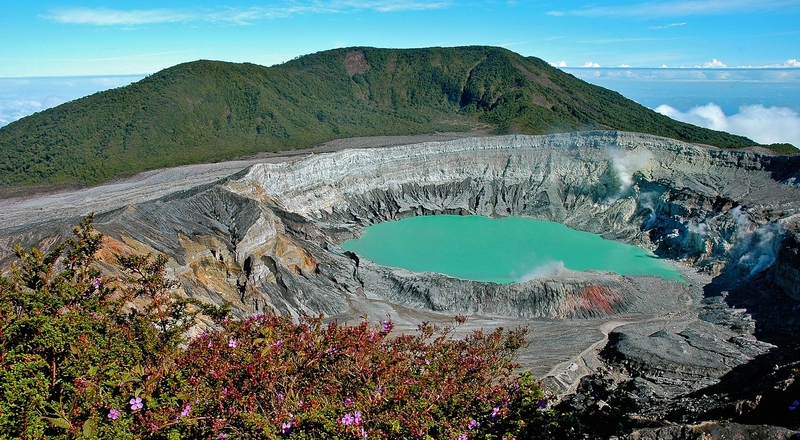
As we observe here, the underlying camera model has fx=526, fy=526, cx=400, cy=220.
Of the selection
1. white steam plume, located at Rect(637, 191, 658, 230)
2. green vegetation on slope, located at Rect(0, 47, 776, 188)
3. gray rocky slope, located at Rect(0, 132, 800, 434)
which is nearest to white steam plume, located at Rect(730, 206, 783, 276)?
gray rocky slope, located at Rect(0, 132, 800, 434)

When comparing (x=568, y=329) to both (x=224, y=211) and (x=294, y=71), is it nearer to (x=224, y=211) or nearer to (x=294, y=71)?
(x=224, y=211)

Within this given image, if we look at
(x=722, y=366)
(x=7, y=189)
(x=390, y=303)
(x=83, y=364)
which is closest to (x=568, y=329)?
(x=722, y=366)

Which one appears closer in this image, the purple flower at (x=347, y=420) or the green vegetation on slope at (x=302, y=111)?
the purple flower at (x=347, y=420)

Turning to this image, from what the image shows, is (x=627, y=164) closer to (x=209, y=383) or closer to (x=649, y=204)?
(x=649, y=204)

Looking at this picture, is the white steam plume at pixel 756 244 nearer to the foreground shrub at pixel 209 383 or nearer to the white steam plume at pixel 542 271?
the white steam plume at pixel 542 271

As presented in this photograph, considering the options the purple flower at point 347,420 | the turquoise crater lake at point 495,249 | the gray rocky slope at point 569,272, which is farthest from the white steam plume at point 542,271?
the purple flower at point 347,420

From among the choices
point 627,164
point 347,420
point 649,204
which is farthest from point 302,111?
point 347,420
